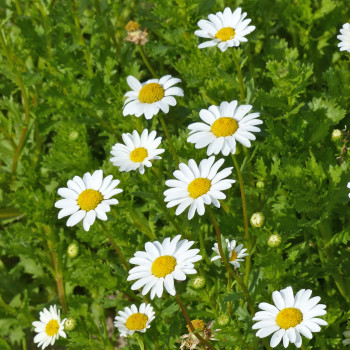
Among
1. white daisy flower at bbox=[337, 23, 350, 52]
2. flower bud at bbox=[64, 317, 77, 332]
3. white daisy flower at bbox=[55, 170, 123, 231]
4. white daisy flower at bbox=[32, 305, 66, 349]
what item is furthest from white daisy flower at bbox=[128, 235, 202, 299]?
white daisy flower at bbox=[337, 23, 350, 52]

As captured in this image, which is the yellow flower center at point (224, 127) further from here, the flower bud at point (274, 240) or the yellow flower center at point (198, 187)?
the flower bud at point (274, 240)

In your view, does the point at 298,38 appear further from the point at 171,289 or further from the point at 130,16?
the point at 171,289

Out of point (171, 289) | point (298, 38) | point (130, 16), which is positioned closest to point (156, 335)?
point (171, 289)

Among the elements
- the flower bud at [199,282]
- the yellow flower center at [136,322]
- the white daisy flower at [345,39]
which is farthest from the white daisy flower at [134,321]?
the white daisy flower at [345,39]

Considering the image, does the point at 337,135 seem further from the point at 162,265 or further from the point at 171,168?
the point at 162,265

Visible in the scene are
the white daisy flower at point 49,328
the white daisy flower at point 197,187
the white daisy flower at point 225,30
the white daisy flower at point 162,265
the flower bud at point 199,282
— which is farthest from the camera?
the white daisy flower at point 49,328

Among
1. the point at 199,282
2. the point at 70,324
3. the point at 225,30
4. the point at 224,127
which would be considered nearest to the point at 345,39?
the point at 225,30
